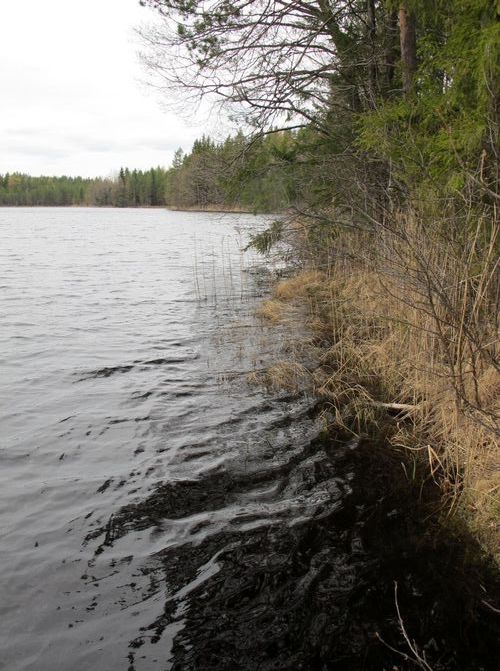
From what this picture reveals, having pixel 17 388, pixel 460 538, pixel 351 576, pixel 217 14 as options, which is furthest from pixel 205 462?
pixel 217 14

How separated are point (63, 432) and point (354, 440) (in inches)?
121

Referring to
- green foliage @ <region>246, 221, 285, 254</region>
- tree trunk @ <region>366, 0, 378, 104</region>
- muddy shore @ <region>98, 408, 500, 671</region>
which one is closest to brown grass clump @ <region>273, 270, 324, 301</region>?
green foliage @ <region>246, 221, 285, 254</region>

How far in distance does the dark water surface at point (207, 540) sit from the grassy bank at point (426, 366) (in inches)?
12.3

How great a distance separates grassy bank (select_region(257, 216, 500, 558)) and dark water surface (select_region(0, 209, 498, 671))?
312mm

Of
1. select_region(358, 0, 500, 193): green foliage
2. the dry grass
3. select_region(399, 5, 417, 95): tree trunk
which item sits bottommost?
the dry grass

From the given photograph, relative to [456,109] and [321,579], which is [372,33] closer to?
[456,109]

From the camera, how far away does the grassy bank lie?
3527mm

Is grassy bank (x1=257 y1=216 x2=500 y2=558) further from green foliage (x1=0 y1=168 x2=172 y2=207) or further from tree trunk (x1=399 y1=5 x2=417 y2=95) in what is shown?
green foliage (x1=0 y1=168 x2=172 y2=207)

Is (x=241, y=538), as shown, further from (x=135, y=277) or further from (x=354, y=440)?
(x=135, y=277)

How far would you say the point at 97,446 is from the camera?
519cm

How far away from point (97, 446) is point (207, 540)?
1.97 m

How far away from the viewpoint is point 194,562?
3465mm

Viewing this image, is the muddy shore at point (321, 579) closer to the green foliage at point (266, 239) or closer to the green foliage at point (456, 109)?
the green foliage at point (456, 109)

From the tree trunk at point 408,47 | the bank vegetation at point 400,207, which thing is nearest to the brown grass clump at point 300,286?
the bank vegetation at point 400,207
